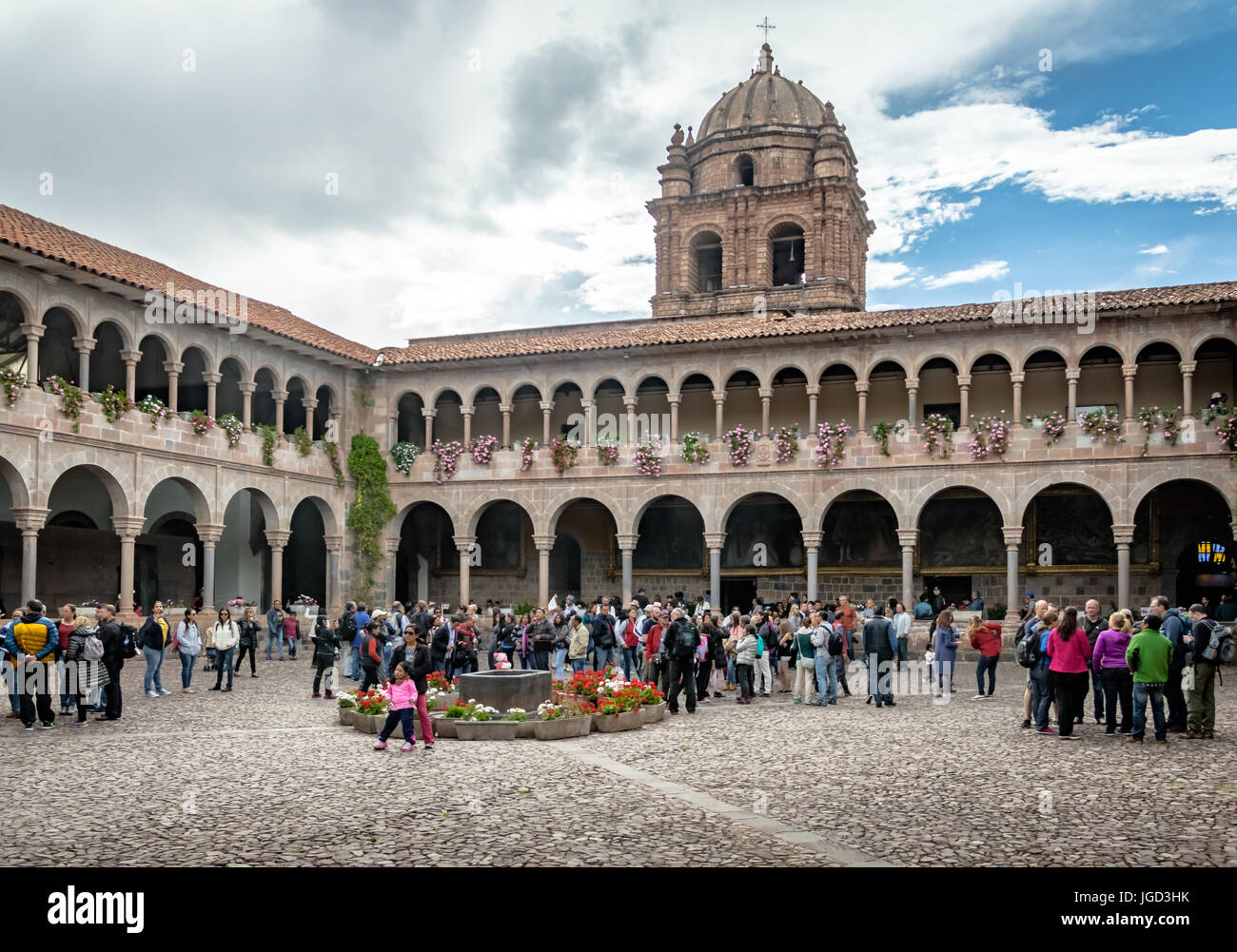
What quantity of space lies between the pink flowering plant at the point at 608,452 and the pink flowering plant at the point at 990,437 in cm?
866

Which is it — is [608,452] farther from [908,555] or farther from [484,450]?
[908,555]

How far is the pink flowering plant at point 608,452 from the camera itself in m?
29.2

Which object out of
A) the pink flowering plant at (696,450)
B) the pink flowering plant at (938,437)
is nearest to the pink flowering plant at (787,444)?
the pink flowering plant at (696,450)

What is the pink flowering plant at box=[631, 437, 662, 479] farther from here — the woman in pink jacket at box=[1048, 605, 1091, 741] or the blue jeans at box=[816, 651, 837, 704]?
the woman in pink jacket at box=[1048, 605, 1091, 741]

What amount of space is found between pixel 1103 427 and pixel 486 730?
17.9 metres

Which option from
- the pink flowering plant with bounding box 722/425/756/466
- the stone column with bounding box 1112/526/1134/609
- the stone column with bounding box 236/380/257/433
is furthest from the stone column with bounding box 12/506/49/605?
the stone column with bounding box 1112/526/1134/609

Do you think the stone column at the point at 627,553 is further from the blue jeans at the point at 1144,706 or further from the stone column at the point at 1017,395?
the blue jeans at the point at 1144,706

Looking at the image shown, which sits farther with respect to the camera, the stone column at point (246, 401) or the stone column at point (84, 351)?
the stone column at point (246, 401)

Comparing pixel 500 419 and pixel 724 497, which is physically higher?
pixel 500 419

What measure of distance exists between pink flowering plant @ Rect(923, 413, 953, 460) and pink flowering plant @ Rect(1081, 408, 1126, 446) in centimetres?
287
